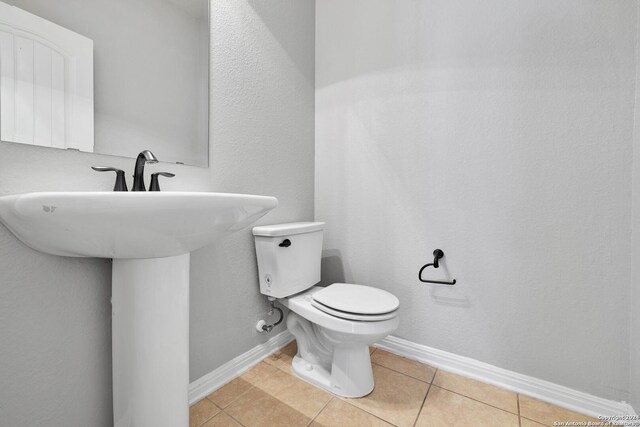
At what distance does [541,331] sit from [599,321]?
0.19m

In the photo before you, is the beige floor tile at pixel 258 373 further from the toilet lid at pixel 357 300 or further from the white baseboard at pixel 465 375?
the toilet lid at pixel 357 300

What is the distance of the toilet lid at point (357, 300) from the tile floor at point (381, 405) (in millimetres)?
403

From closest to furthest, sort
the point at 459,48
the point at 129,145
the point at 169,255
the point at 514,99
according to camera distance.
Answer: the point at 169,255
the point at 129,145
the point at 514,99
the point at 459,48

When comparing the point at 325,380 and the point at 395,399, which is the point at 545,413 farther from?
the point at 325,380

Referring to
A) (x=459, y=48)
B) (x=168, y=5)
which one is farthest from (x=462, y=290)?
(x=168, y=5)

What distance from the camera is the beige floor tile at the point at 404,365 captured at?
1.29m

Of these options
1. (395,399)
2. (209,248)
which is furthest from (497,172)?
(209,248)

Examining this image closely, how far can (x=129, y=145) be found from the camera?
92 centimetres

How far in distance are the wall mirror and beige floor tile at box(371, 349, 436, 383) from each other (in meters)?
1.33

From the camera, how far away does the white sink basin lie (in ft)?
1.69

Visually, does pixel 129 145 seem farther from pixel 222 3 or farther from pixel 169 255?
pixel 222 3

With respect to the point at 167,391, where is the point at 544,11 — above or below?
above

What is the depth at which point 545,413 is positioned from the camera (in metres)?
1.05

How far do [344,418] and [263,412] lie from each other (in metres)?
0.32
